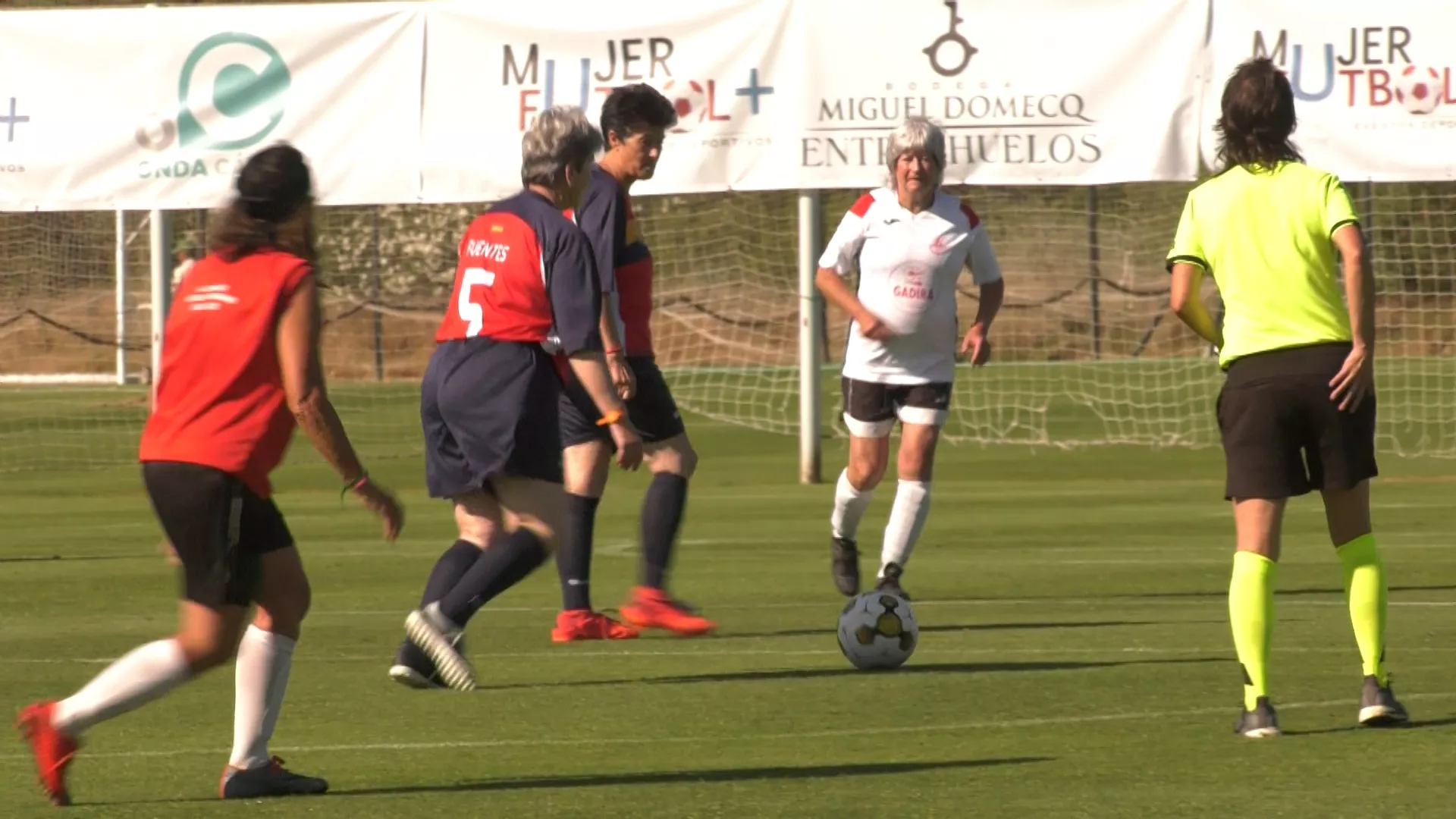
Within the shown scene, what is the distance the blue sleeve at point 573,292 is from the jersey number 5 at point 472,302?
254 mm

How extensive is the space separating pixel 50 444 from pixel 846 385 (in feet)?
50.2

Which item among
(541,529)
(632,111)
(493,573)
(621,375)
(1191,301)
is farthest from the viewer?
(632,111)

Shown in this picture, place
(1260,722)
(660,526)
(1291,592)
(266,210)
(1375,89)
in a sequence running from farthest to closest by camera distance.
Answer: (1375,89) < (1291,592) < (660,526) < (1260,722) < (266,210)

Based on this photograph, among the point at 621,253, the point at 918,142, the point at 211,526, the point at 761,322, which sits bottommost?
the point at 211,526

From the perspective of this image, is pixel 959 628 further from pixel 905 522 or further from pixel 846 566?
pixel 846 566

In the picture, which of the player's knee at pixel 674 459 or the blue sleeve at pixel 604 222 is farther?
the player's knee at pixel 674 459

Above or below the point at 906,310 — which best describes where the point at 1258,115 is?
above

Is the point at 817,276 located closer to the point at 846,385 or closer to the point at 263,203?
the point at 846,385

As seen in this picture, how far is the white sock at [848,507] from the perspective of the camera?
11195 millimetres

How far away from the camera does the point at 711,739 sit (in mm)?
7746

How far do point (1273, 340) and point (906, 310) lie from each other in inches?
142

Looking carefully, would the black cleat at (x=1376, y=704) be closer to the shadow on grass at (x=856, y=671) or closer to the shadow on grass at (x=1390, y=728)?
the shadow on grass at (x=1390, y=728)

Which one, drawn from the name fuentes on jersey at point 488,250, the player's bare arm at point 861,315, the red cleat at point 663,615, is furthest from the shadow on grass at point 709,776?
the player's bare arm at point 861,315

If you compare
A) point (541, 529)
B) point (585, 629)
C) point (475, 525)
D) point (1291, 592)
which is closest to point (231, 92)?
point (585, 629)
